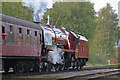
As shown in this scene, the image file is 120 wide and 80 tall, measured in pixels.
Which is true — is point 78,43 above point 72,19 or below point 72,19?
below

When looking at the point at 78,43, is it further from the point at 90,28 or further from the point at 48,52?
the point at 90,28

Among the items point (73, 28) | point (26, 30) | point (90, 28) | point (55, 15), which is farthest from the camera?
point (90, 28)

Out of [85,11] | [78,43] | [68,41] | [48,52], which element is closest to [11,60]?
[48,52]

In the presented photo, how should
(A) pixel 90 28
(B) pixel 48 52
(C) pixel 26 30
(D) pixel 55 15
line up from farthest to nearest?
(A) pixel 90 28
(D) pixel 55 15
(B) pixel 48 52
(C) pixel 26 30

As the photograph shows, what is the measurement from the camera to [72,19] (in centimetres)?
4412

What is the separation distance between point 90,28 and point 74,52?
73.3 feet

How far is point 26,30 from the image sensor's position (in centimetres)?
1597

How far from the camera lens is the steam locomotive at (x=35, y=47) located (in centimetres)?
1381

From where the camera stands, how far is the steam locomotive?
13812 millimetres

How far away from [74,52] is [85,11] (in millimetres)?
22481

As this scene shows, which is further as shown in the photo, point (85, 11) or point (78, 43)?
point (85, 11)

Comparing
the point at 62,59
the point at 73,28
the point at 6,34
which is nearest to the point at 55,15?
the point at 73,28

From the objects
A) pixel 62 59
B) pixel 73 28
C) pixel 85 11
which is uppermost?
pixel 85 11

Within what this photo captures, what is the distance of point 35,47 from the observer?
56.3ft
